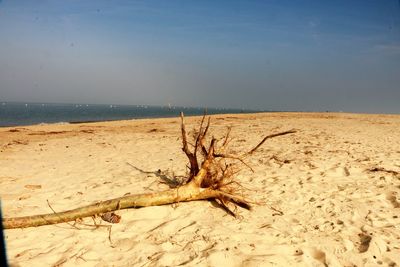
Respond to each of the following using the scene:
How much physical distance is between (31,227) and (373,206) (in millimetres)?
4186

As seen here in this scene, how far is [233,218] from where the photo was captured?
4.23m

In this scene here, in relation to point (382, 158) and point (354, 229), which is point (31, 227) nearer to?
Answer: point (354, 229)

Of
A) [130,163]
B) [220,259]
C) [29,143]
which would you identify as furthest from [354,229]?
[29,143]

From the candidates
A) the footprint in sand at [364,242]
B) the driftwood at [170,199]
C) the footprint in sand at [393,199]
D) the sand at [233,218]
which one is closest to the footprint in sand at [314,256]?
the sand at [233,218]

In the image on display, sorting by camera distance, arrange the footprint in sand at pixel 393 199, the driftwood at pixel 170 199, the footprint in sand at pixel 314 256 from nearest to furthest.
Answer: the footprint in sand at pixel 314 256
the driftwood at pixel 170 199
the footprint in sand at pixel 393 199

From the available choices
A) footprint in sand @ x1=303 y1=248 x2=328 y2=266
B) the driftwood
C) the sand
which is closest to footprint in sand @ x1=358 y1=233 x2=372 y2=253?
the sand

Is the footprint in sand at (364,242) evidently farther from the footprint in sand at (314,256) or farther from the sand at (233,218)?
the footprint in sand at (314,256)

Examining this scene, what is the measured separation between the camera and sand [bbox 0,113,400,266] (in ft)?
10.9

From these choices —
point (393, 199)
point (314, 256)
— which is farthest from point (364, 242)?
point (393, 199)

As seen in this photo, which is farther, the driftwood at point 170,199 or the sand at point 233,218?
the driftwood at point 170,199

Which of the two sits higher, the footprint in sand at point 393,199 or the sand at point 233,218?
the footprint in sand at point 393,199

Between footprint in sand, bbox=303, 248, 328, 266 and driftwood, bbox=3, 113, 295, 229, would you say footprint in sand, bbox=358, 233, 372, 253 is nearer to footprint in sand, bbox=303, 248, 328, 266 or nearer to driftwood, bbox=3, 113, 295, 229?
footprint in sand, bbox=303, 248, 328, 266

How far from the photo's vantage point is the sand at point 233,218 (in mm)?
3330

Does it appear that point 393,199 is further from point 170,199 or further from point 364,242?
point 170,199
